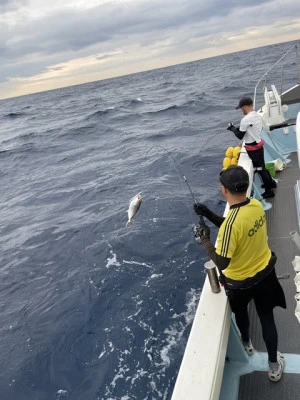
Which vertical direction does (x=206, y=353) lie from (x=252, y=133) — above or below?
below

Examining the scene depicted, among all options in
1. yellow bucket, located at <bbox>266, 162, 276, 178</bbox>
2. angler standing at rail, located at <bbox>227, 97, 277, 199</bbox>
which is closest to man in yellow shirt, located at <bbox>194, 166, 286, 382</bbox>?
angler standing at rail, located at <bbox>227, 97, 277, 199</bbox>

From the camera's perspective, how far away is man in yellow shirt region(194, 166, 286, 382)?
255 centimetres

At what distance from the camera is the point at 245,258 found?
2723mm

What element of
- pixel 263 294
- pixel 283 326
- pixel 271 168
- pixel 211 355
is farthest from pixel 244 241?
pixel 271 168

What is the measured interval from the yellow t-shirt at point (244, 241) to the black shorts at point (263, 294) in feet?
0.40

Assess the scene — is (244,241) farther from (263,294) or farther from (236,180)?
(263,294)

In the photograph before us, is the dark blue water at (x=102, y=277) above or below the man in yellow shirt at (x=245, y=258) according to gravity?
below

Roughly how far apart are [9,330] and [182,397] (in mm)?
4778

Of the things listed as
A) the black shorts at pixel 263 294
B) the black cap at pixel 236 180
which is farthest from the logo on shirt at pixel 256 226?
the black shorts at pixel 263 294

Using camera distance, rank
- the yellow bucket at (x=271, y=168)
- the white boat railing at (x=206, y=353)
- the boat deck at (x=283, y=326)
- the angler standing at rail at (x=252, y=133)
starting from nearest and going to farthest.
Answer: the white boat railing at (x=206, y=353) → the boat deck at (x=283, y=326) → the angler standing at rail at (x=252, y=133) → the yellow bucket at (x=271, y=168)

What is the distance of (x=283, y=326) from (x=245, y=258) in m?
1.35

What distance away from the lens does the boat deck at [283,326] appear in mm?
2963

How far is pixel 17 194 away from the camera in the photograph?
1432 centimetres

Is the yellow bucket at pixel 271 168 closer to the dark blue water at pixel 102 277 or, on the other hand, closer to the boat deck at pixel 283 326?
the boat deck at pixel 283 326
